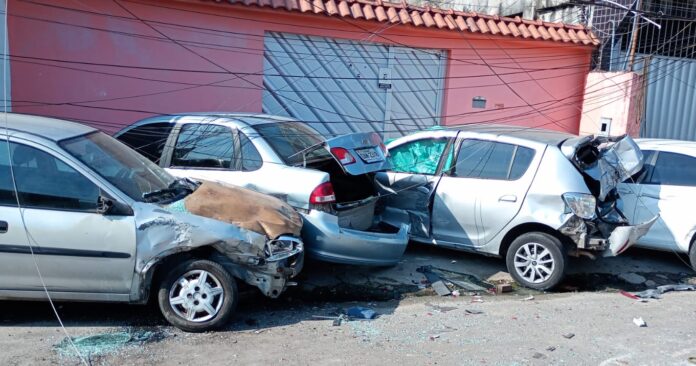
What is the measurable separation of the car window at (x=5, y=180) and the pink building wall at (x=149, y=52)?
3.78 m

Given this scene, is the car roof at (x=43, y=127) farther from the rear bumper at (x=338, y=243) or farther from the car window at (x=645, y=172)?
the car window at (x=645, y=172)

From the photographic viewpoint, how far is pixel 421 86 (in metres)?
11.1

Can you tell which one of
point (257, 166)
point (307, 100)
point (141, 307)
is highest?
point (307, 100)

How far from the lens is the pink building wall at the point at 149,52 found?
27.2 ft

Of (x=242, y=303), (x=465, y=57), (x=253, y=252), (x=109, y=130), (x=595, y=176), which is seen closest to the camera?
(x=253, y=252)

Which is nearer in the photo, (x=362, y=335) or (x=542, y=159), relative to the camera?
(x=362, y=335)

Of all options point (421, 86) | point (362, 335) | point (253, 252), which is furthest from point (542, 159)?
point (421, 86)

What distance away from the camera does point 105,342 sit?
4820 mm

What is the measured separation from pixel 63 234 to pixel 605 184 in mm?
5062

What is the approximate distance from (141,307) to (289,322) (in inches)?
51.3

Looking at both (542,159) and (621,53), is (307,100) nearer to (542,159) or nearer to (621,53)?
(542,159)

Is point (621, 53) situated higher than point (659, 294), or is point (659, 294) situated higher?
point (621, 53)

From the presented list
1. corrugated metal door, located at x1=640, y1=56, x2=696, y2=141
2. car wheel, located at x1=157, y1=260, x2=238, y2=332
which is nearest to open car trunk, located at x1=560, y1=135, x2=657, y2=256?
car wheel, located at x1=157, y1=260, x2=238, y2=332

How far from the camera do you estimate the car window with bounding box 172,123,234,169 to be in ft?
20.9
